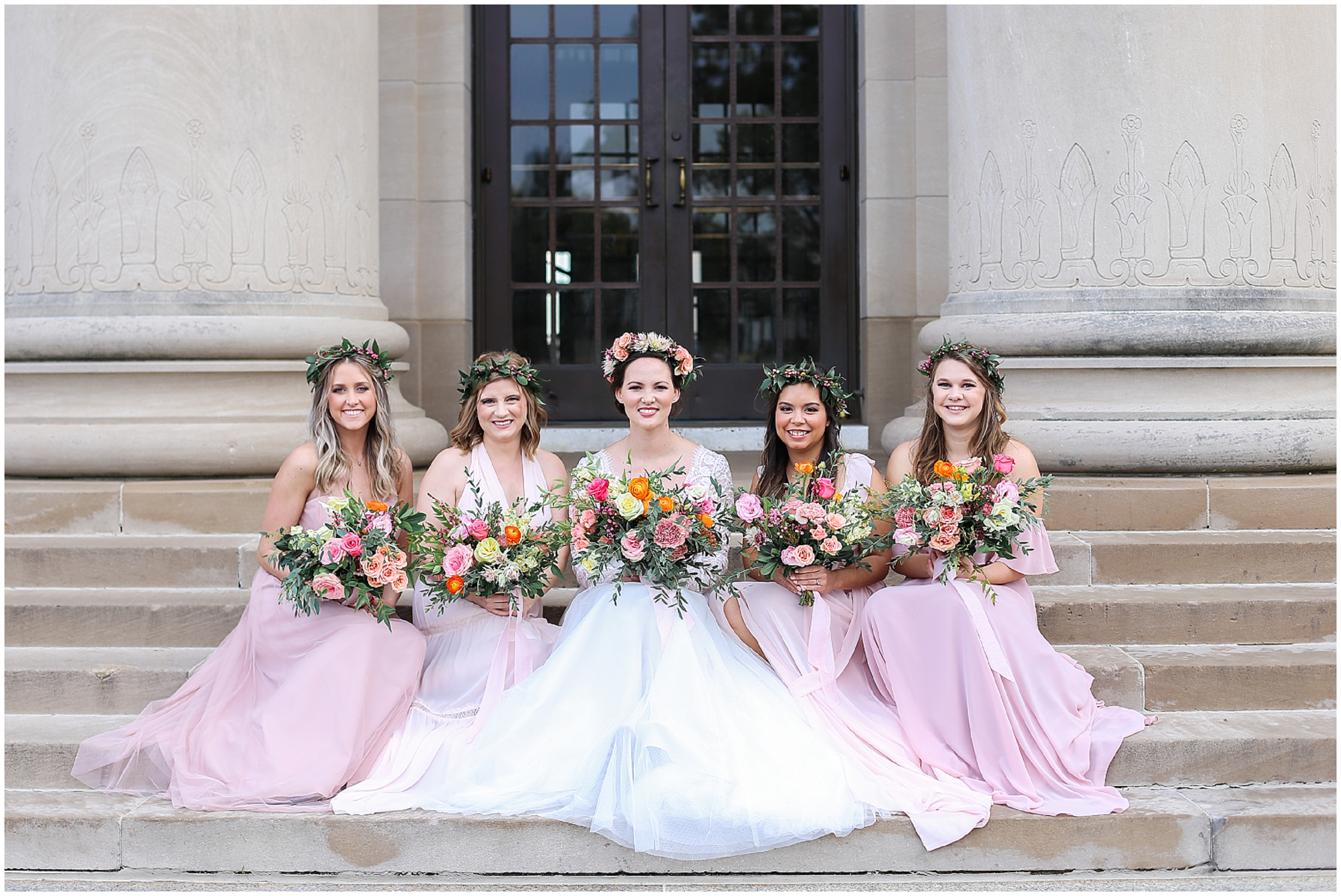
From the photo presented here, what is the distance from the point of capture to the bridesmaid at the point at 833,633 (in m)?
3.83

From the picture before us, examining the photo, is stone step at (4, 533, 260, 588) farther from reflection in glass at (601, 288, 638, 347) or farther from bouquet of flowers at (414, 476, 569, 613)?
reflection in glass at (601, 288, 638, 347)

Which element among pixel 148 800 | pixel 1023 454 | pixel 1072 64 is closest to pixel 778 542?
pixel 1023 454

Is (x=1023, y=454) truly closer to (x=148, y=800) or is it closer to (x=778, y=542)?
(x=778, y=542)

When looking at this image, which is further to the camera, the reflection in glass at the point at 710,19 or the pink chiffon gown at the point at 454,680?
the reflection in glass at the point at 710,19

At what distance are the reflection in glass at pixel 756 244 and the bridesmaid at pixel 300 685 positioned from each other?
155 inches

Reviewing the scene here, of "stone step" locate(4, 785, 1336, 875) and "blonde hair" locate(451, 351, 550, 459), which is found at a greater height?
"blonde hair" locate(451, 351, 550, 459)

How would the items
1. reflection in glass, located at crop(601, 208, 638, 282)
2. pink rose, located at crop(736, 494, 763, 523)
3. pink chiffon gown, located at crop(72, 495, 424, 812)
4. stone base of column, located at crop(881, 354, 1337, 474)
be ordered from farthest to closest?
reflection in glass, located at crop(601, 208, 638, 282)
stone base of column, located at crop(881, 354, 1337, 474)
pink rose, located at crop(736, 494, 763, 523)
pink chiffon gown, located at crop(72, 495, 424, 812)

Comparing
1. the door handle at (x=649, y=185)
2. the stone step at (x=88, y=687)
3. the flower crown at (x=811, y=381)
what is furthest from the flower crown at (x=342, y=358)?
the door handle at (x=649, y=185)

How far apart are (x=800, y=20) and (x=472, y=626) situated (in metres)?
5.40

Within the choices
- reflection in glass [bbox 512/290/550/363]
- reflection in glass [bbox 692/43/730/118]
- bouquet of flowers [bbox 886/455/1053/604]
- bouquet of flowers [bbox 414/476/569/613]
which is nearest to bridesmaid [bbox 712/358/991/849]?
bouquet of flowers [bbox 886/455/1053/604]

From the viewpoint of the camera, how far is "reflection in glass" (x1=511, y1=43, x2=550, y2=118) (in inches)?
317

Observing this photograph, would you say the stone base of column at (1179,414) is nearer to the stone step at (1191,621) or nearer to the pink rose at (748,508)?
the stone step at (1191,621)

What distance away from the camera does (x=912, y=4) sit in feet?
25.5

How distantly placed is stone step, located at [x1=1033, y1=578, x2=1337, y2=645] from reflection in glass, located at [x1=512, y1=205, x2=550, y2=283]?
4.58 meters
